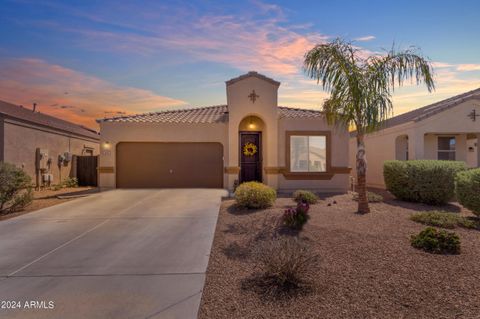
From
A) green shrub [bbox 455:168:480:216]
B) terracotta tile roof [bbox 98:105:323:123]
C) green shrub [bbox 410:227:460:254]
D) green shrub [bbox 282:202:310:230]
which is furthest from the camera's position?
terracotta tile roof [bbox 98:105:323:123]

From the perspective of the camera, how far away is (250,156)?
47.0 feet

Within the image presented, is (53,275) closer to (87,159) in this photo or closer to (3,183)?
(3,183)

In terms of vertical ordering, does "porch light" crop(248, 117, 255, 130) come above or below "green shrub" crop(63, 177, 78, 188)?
above

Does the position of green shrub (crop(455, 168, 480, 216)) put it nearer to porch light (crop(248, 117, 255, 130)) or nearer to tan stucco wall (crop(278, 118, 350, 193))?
tan stucco wall (crop(278, 118, 350, 193))

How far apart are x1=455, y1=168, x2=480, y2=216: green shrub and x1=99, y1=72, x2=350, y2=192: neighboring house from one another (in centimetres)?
537

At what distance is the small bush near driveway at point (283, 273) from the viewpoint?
4.03 m

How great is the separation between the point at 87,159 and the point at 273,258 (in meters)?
18.2

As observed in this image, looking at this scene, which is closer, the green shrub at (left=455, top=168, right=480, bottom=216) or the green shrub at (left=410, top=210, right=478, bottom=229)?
the green shrub at (left=410, top=210, right=478, bottom=229)

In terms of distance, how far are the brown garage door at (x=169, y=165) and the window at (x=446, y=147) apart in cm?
1252

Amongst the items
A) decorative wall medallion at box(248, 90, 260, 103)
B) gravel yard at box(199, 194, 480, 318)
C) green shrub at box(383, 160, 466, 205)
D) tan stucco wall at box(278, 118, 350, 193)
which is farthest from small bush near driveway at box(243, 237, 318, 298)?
decorative wall medallion at box(248, 90, 260, 103)

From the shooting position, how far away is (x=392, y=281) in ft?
13.9

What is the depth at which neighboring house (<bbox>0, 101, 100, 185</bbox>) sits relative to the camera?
47.7ft

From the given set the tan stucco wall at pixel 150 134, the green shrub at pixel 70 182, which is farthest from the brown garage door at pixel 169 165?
the green shrub at pixel 70 182

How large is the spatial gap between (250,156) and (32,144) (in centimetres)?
1295
